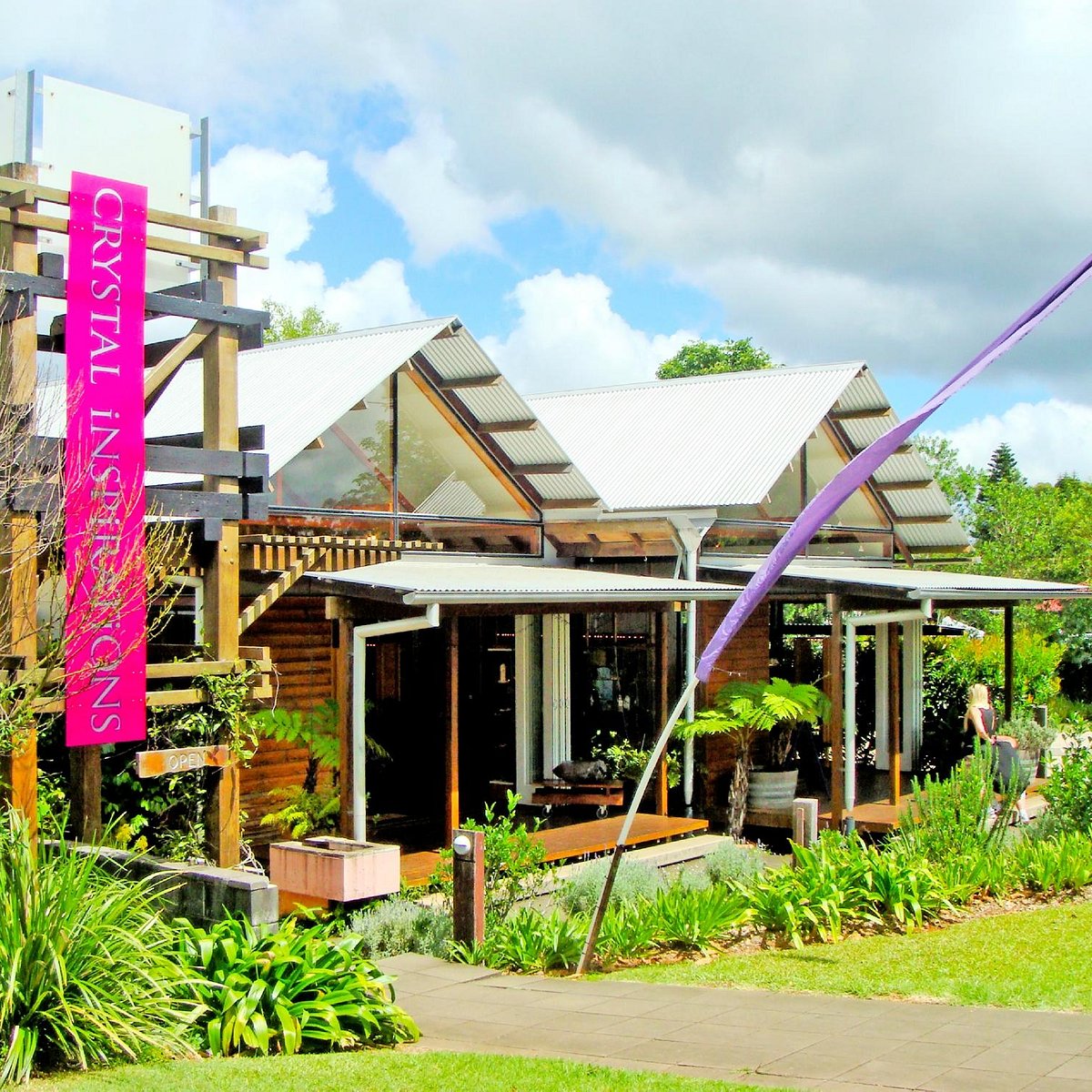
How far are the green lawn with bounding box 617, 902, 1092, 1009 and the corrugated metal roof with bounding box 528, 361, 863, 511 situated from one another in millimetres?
6126

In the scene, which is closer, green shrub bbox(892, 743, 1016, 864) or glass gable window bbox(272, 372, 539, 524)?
green shrub bbox(892, 743, 1016, 864)

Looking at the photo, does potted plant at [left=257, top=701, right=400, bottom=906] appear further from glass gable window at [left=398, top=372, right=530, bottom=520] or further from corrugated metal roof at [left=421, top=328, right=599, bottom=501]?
corrugated metal roof at [left=421, top=328, right=599, bottom=501]

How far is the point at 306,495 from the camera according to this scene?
40.9ft

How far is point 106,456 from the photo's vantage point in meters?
8.34

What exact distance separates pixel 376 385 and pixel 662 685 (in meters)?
4.28

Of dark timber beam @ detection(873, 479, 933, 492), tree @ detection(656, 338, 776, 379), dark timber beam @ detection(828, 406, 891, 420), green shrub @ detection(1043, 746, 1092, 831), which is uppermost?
tree @ detection(656, 338, 776, 379)

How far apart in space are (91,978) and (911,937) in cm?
571

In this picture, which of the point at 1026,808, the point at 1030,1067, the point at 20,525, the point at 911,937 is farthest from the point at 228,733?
the point at 1026,808

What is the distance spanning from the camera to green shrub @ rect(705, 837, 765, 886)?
37.0 feet

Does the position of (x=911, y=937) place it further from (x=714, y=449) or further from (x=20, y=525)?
(x=714, y=449)

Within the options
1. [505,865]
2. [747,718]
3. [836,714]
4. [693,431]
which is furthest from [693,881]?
[693,431]

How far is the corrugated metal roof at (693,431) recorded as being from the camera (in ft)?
50.1

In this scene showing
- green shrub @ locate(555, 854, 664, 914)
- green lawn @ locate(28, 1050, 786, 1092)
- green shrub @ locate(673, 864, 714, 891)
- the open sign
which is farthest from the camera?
green shrub @ locate(673, 864, 714, 891)

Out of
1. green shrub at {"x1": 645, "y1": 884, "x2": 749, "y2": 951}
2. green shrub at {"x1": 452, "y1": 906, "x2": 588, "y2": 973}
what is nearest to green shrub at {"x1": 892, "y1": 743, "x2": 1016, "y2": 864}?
green shrub at {"x1": 645, "y1": 884, "x2": 749, "y2": 951}
